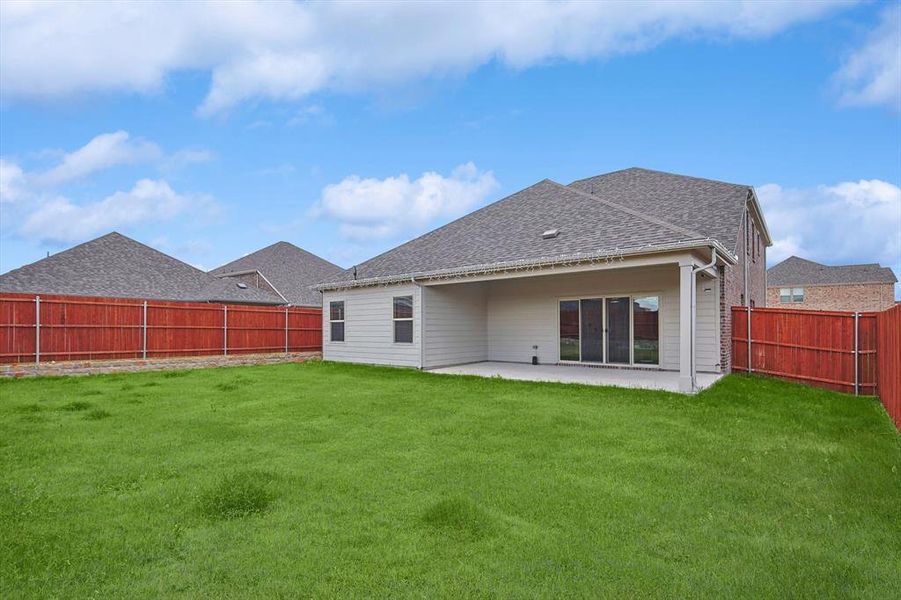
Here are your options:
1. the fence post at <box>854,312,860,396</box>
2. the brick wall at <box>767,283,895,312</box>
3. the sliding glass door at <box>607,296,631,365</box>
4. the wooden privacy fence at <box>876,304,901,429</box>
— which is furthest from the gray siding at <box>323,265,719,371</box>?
the brick wall at <box>767,283,895,312</box>

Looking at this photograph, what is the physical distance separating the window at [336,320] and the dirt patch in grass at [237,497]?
40.4 ft

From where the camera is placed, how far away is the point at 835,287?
37656 millimetres

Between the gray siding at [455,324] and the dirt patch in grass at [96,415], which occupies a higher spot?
the gray siding at [455,324]

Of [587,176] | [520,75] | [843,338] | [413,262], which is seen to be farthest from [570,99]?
[843,338]

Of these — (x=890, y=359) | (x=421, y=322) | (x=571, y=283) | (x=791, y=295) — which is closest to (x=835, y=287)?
(x=791, y=295)

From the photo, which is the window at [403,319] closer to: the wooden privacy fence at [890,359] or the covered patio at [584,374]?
the covered patio at [584,374]

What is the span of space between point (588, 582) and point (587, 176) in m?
18.0

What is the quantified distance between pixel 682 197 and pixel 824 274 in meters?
33.6

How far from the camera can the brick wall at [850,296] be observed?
3712 centimetres

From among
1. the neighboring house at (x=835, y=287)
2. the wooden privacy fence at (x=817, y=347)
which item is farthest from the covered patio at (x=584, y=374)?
the neighboring house at (x=835, y=287)

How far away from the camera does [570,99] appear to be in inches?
606

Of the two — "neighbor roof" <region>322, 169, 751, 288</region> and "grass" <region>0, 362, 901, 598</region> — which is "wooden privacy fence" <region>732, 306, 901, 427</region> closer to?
"neighbor roof" <region>322, 169, 751, 288</region>

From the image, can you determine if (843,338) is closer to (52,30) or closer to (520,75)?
(520,75)

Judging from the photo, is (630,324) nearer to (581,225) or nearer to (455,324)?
(581,225)
